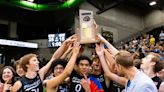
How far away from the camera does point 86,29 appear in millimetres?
3684

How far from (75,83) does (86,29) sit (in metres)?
0.71

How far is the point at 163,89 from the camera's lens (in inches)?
119

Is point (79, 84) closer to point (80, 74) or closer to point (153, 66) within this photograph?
point (80, 74)

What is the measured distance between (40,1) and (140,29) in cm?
766

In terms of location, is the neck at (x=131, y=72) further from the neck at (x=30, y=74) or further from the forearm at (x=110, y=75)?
the neck at (x=30, y=74)

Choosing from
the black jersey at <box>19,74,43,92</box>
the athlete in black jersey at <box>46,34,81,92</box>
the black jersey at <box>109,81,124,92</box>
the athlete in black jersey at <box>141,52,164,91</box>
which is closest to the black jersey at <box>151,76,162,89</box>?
the athlete in black jersey at <box>141,52,164,91</box>

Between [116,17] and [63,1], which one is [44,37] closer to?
[63,1]

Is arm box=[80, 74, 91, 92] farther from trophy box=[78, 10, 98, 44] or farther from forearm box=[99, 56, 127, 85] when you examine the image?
trophy box=[78, 10, 98, 44]

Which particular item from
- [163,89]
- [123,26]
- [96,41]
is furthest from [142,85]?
[123,26]

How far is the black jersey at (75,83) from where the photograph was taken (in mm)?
3484

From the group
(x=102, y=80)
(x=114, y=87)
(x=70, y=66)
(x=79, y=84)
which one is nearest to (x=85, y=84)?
(x=79, y=84)

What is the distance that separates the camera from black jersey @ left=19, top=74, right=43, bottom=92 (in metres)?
3.53

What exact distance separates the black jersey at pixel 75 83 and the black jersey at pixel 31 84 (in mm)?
446

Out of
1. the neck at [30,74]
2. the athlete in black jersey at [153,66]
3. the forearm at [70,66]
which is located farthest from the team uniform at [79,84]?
the athlete in black jersey at [153,66]
